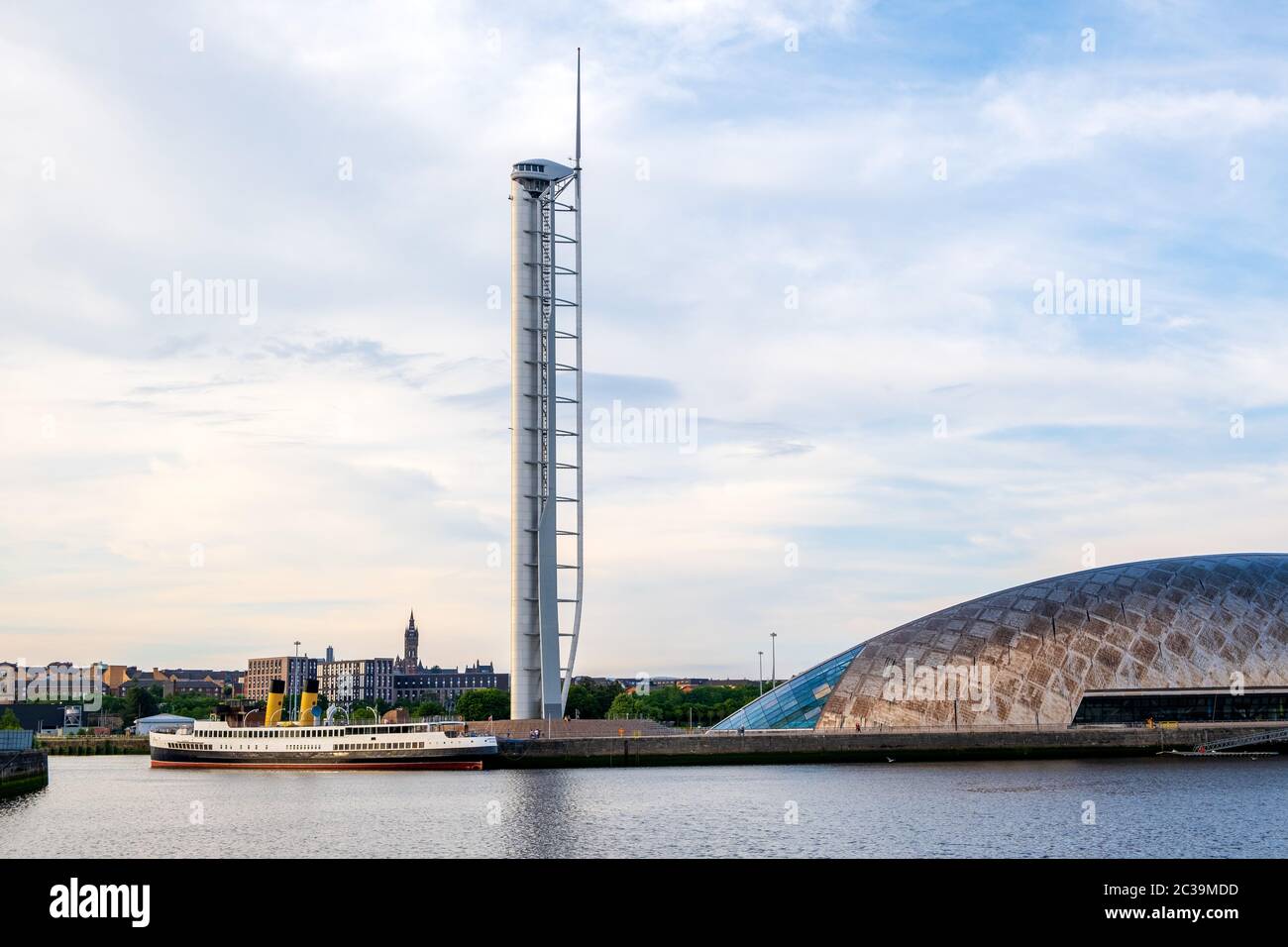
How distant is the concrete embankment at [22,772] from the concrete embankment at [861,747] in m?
29.3

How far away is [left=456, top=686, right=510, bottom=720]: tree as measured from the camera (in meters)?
155

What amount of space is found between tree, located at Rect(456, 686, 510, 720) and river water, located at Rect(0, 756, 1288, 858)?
74.6m

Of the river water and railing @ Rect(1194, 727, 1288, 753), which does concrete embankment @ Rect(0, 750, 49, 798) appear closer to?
the river water

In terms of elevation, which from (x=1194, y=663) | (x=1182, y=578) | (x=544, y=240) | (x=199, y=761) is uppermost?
(x=544, y=240)

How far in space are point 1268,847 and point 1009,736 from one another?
160 feet

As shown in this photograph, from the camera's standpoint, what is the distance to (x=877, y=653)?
99.8m

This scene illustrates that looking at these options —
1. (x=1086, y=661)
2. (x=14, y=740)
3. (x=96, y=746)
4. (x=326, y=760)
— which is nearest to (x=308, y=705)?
(x=326, y=760)

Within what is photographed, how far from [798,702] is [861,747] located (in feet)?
39.9

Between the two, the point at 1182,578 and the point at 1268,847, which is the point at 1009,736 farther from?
the point at 1268,847

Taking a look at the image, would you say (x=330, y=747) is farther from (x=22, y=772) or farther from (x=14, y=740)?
(x=22, y=772)

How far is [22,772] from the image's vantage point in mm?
73062

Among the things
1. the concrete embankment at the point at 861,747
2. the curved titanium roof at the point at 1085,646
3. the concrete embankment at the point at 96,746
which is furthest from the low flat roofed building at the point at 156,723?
the curved titanium roof at the point at 1085,646

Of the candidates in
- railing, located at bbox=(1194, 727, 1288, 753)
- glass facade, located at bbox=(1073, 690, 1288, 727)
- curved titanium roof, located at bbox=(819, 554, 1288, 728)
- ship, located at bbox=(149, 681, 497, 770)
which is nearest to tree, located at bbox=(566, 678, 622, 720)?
ship, located at bbox=(149, 681, 497, 770)
